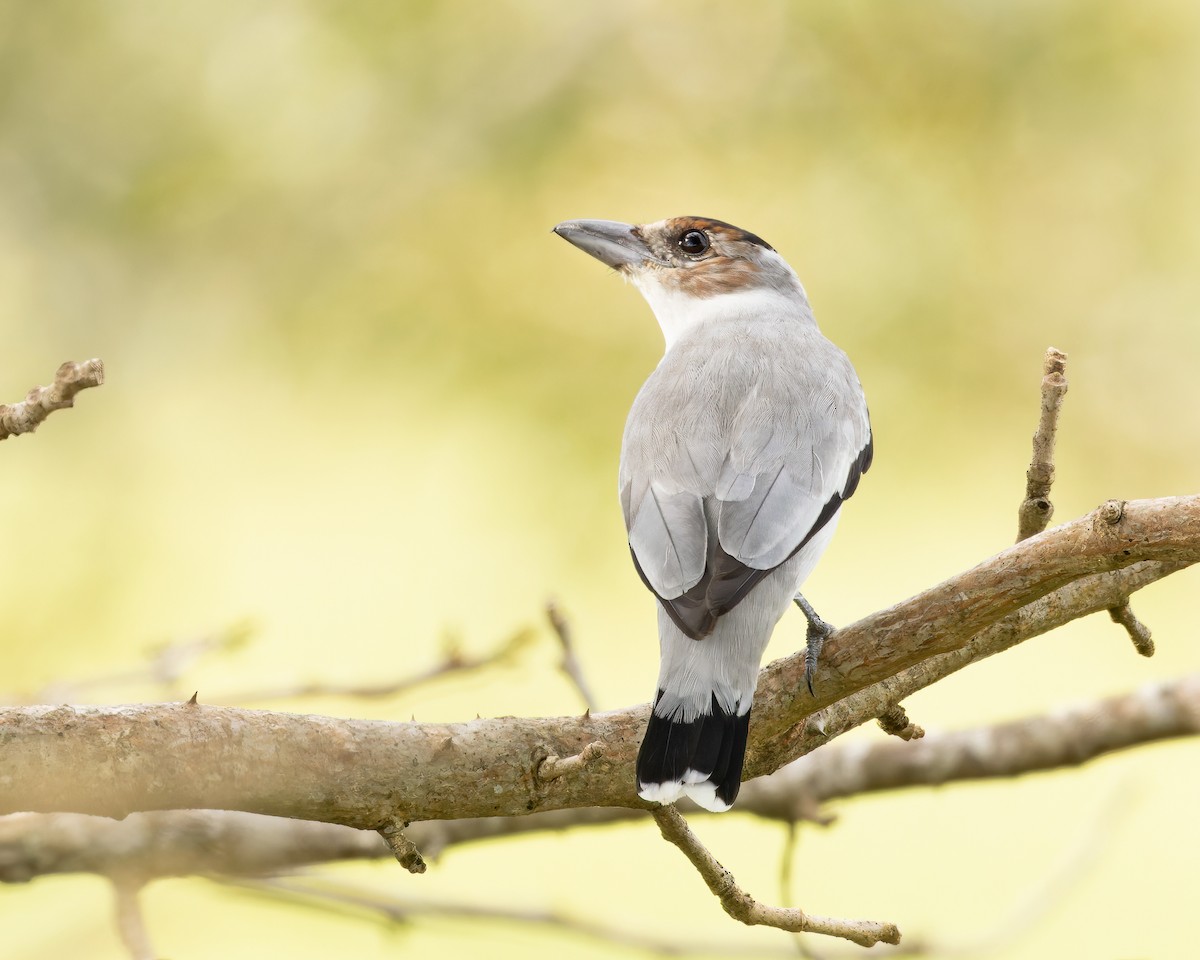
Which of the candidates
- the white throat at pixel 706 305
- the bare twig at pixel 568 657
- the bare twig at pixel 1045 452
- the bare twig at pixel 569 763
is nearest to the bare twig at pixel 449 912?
the bare twig at pixel 568 657

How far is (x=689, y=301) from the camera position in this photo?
184 inches

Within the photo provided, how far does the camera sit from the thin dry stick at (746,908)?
107 inches

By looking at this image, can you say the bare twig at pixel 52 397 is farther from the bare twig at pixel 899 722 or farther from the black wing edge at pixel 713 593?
the bare twig at pixel 899 722

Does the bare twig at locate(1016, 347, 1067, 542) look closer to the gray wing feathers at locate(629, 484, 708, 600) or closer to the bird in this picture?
the bird

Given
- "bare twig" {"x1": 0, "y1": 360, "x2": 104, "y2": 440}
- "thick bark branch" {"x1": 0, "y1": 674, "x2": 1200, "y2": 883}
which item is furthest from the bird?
"bare twig" {"x1": 0, "y1": 360, "x2": 104, "y2": 440}

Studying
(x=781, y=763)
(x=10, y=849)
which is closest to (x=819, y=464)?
(x=781, y=763)

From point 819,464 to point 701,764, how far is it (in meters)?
0.90

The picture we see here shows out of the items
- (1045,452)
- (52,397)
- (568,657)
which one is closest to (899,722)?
(1045,452)

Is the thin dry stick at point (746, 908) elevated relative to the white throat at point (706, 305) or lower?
lower

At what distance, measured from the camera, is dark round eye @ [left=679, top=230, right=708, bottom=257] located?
476 centimetres

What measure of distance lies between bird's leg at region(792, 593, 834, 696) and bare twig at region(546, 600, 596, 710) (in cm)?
70

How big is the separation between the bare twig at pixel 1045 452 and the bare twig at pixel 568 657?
1.15 meters

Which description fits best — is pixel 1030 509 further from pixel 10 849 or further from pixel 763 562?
pixel 10 849

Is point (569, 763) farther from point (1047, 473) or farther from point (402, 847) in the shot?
point (1047, 473)
